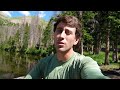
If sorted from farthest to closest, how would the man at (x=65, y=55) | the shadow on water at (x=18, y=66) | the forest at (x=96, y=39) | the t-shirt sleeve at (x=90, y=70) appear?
the shadow on water at (x=18, y=66), the forest at (x=96, y=39), the man at (x=65, y=55), the t-shirt sleeve at (x=90, y=70)

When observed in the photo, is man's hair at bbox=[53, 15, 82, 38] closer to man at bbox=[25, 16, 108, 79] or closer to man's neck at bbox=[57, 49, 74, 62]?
man at bbox=[25, 16, 108, 79]

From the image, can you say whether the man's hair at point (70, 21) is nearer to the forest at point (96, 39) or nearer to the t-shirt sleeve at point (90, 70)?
the t-shirt sleeve at point (90, 70)

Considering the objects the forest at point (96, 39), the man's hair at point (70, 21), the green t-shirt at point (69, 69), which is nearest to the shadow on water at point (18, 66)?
the forest at point (96, 39)

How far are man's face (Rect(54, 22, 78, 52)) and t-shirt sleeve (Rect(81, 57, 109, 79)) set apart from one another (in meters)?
0.11

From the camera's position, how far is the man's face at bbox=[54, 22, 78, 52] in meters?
1.14

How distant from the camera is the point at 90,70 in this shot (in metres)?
A: 1.01

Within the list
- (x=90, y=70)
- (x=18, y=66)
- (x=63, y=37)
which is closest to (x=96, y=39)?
(x=18, y=66)

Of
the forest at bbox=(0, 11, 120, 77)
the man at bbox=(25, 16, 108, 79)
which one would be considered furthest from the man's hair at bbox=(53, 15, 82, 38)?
the forest at bbox=(0, 11, 120, 77)

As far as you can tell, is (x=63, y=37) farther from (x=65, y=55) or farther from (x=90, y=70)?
(x=90, y=70)

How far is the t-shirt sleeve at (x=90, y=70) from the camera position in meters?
1.00
